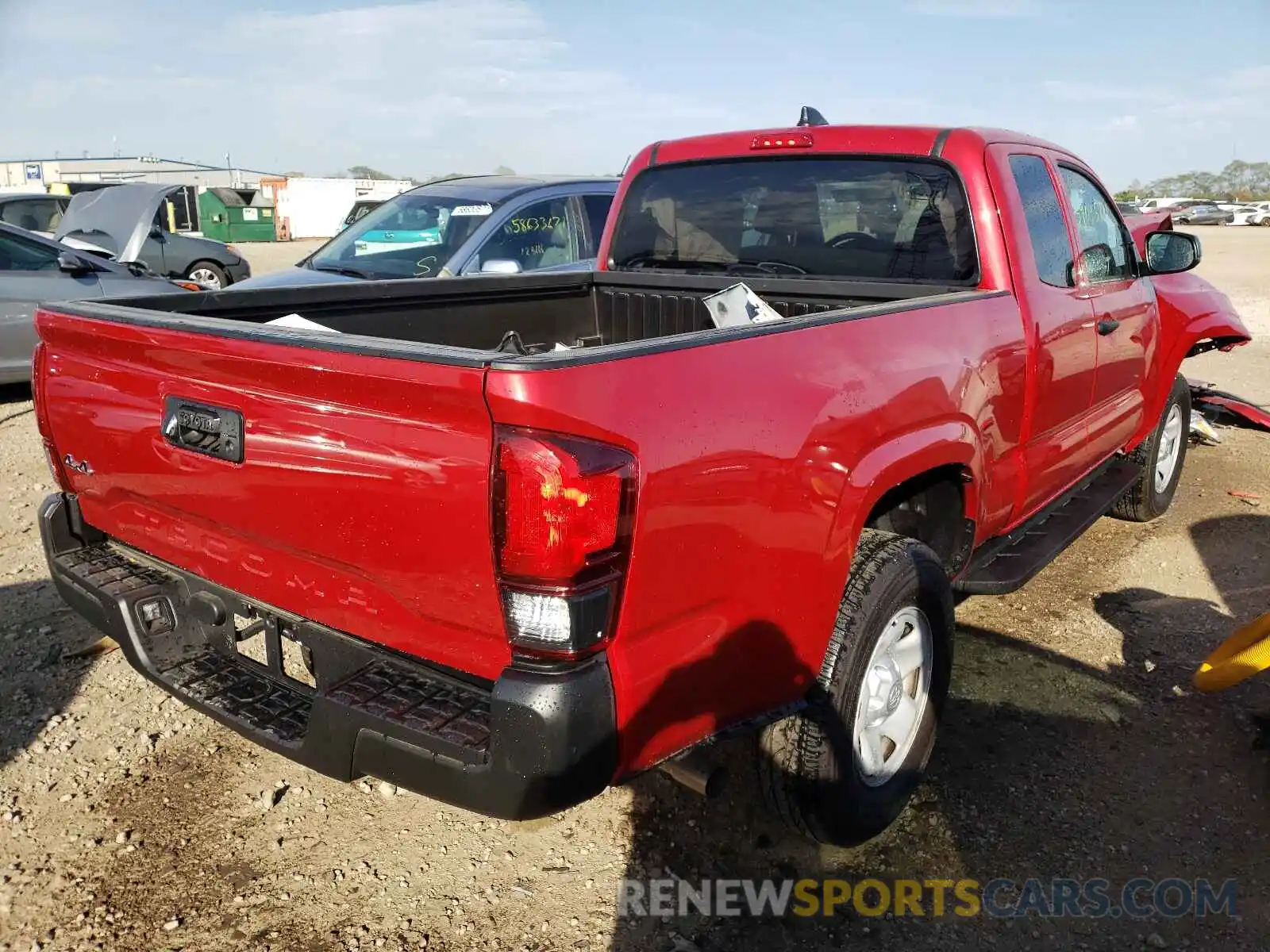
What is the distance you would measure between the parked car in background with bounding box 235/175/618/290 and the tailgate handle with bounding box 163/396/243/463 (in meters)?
4.76

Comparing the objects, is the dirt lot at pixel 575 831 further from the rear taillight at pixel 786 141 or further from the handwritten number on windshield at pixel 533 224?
the handwritten number on windshield at pixel 533 224

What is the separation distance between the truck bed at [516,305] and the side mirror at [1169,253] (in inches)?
66.5

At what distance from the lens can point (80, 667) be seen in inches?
146

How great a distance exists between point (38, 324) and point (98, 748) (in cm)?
142

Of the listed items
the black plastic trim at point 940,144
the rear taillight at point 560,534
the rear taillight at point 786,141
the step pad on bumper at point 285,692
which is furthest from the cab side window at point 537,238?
the rear taillight at point 560,534

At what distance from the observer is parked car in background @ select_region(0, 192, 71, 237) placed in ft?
44.0

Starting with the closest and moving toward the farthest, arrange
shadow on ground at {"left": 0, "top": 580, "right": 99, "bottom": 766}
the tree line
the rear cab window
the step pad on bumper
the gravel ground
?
the step pad on bumper, shadow on ground at {"left": 0, "top": 580, "right": 99, "bottom": 766}, the rear cab window, the gravel ground, the tree line

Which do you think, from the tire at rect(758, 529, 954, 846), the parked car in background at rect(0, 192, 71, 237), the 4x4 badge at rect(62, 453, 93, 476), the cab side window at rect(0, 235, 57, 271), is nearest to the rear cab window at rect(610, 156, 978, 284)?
the tire at rect(758, 529, 954, 846)

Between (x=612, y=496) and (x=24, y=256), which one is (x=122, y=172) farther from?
(x=612, y=496)

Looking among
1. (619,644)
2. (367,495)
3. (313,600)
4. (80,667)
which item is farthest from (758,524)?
(80,667)

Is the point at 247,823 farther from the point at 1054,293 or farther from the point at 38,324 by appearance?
the point at 1054,293

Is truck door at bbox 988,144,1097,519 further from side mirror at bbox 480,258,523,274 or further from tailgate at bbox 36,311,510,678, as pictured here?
side mirror at bbox 480,258,523,274

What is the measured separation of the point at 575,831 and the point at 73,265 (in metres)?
7.76

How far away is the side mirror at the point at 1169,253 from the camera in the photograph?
14.5 ft
